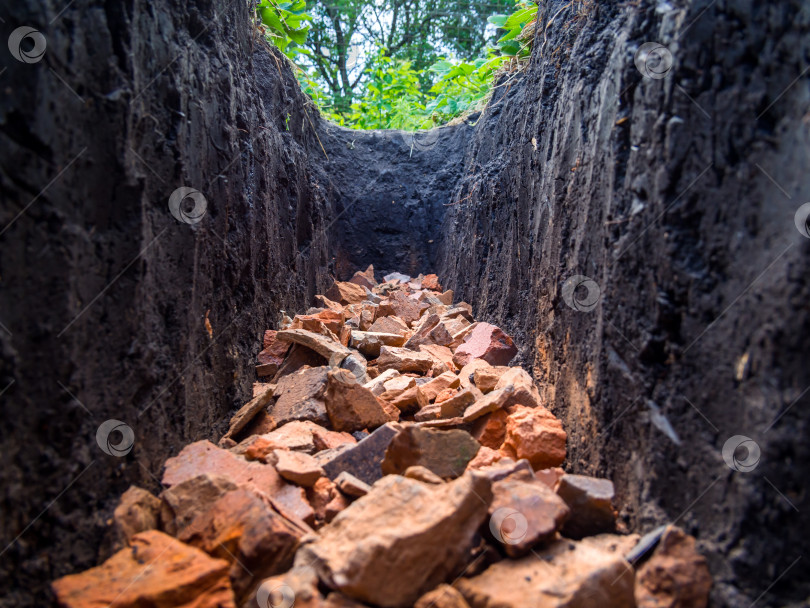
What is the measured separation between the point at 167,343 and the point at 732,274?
66.3 inches

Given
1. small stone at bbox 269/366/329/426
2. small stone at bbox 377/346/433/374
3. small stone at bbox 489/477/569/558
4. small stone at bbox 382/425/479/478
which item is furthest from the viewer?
small stone at bbox 377/346/433/374

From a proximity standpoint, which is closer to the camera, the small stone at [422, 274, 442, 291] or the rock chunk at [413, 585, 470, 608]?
the rock chunk at [413, 585, 470, 608]

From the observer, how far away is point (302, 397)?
2410 mm

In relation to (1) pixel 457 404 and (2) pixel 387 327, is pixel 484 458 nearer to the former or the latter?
(1) pixel 457 404

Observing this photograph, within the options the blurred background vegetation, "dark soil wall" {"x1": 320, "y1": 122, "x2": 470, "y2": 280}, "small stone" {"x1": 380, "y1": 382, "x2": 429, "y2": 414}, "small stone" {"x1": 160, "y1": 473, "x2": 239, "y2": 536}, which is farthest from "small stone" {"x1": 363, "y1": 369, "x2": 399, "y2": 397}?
the blurred background vegetation

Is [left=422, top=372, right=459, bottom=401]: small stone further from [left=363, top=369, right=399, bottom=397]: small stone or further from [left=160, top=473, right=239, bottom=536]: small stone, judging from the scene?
[left=160, top=473, right=239, bottom=536]: small stone

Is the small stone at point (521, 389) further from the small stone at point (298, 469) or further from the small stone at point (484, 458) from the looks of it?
the small stone at point (298, 469)

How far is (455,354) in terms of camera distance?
3.23 m

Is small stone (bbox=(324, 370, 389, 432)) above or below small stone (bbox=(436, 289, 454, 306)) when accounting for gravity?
below

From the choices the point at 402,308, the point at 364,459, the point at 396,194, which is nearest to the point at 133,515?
the point at 364,459

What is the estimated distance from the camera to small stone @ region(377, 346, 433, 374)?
3.00 m

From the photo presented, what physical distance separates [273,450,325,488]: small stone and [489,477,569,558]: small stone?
24.6 inches

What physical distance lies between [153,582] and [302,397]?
122 cm

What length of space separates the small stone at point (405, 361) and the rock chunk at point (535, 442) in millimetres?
1043
